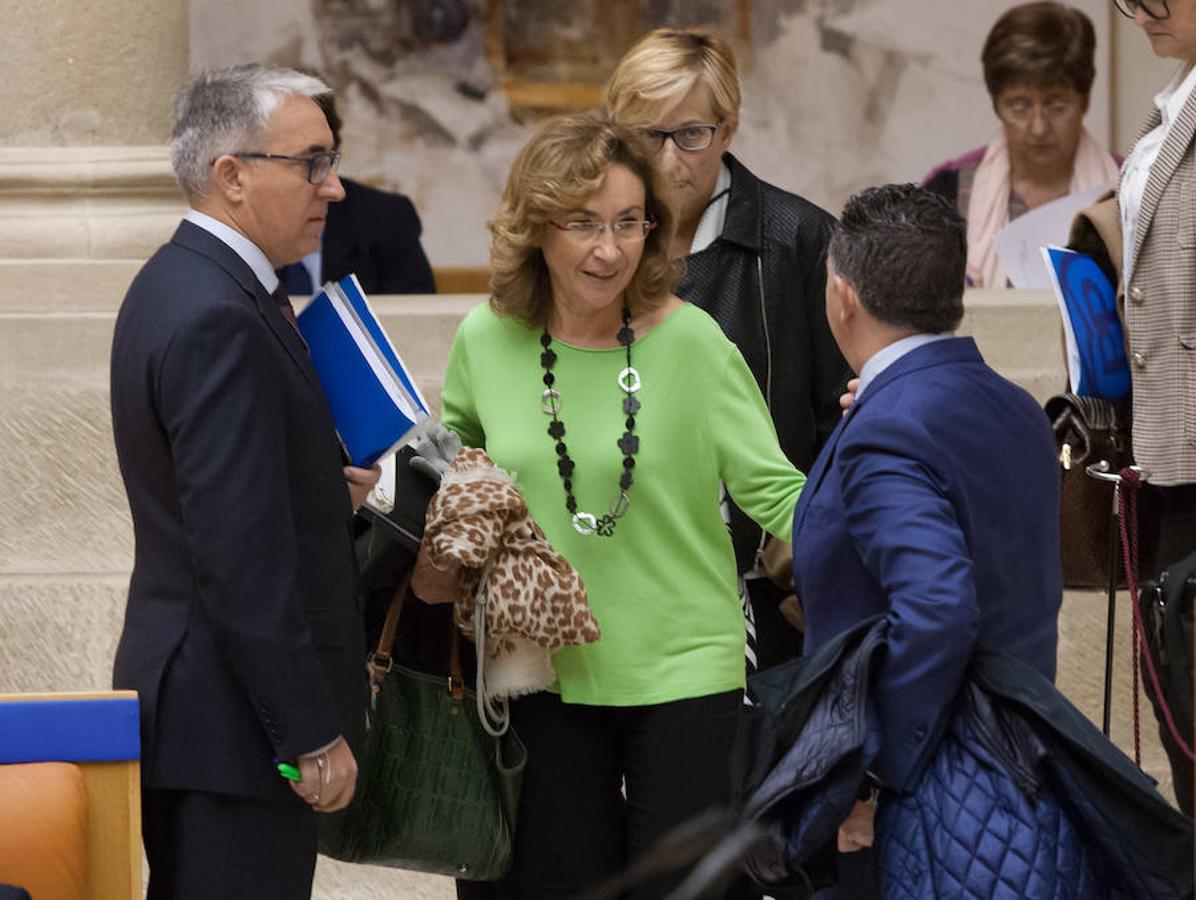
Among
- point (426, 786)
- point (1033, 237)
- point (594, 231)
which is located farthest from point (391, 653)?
point (1033, 237)

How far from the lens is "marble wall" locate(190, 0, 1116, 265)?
9594mm

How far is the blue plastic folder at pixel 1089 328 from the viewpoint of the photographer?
4195 mm

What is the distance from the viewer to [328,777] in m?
3.27

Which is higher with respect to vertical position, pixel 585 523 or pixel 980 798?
pixel 585 523

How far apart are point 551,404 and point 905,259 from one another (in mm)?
Answer: 855

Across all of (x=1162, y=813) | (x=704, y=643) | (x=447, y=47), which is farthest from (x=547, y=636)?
(x=447, y=47)

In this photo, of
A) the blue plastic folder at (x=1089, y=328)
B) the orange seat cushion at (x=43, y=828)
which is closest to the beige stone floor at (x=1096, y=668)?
the blue plastic folder at (x=1089, y=328)

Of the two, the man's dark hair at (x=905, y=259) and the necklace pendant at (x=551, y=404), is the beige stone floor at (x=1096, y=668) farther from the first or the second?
the man's dark hair at (x=905, y=259)

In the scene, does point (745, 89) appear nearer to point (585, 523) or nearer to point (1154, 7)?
point (1154, 7)

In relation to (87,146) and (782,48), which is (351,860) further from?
(782,48)

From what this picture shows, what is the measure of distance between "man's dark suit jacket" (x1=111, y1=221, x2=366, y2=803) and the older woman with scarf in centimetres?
338

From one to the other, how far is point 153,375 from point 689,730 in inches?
44.3

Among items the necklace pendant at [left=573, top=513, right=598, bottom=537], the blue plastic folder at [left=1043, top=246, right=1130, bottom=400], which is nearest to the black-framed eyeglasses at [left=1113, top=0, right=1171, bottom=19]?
the blue plastic folder at [left=1043, top=246, right=1130, bottom=400]

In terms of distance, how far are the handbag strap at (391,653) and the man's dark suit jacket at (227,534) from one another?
1.25 feet
